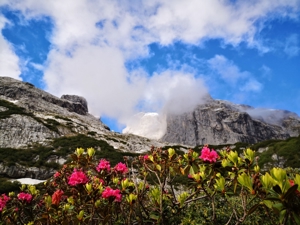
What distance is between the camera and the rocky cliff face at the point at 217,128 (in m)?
125

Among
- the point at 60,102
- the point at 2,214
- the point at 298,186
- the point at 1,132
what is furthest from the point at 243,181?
the point at 60,102

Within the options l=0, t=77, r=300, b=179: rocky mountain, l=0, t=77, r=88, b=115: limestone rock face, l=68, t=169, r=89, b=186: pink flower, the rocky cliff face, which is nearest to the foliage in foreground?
l=68, t=169, r=89, b=186: pink flower

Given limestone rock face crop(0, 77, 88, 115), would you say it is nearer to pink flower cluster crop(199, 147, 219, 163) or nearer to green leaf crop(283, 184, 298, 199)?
pink flower cluster crop(199, 147, 219, 163)

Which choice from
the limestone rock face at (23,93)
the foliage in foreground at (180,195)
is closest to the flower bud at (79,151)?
the foliage in foreground at (180,195)

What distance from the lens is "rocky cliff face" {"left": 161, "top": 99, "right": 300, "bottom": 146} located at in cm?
12464

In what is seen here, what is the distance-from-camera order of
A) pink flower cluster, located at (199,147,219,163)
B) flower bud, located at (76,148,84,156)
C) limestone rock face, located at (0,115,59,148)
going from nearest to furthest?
pink flower cluster, located at (199,147,219,163), flower bud, located at (76,148,84,156), limestone rock face, located at (0,115,59,148)

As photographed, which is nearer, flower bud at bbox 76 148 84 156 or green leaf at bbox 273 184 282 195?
green leaf at bbox 273 184 282 195

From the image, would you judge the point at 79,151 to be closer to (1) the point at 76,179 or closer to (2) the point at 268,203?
(1) the point at 76,179

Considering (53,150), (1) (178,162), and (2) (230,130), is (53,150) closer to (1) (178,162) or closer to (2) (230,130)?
(1) (178,162)

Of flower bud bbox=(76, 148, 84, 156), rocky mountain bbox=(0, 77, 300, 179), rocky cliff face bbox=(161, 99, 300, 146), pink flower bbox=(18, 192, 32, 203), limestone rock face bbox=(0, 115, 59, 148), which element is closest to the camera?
pink flower bbox=(18, 192, 32, 203)

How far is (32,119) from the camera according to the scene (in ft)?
141

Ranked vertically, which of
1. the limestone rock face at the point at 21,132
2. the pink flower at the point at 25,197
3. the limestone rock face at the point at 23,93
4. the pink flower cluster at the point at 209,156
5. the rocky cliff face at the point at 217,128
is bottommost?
the pink flower at the point at 25,197

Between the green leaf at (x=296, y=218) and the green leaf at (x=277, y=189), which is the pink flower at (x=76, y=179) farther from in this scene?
the green leaf at (x=296, y=218)

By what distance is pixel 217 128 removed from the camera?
127 metres
